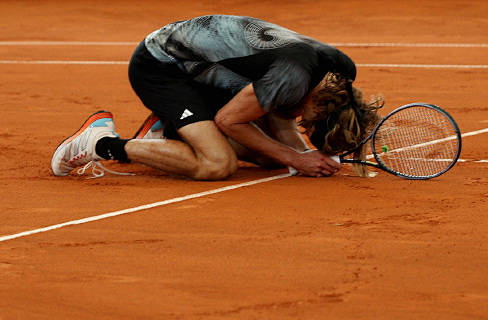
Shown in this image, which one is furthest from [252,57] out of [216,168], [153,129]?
[153,129]

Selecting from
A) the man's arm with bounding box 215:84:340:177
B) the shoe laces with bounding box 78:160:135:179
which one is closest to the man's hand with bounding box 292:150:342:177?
the man's arm with bounding box 215:84:340:177

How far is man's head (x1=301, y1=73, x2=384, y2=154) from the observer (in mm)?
5184

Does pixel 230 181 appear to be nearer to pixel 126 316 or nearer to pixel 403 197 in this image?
pixel 403 197

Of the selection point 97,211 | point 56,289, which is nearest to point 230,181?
point 97,211

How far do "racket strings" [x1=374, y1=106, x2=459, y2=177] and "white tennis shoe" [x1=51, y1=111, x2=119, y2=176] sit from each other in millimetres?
1741

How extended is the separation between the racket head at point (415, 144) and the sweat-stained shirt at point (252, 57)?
52 centimetres

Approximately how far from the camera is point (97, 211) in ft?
16.1

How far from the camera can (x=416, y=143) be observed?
228 inches

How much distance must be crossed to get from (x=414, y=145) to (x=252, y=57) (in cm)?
127

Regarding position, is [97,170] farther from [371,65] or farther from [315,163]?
[371,65]

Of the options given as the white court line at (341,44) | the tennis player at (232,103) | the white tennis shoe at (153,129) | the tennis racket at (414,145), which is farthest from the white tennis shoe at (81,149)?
the white court line at (341,44)

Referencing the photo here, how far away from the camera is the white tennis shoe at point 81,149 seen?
5.68 meters

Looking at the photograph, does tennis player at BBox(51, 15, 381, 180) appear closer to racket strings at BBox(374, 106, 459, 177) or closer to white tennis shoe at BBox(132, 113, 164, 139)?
white tennis shoe at BBox(132, 113, 164, 139)

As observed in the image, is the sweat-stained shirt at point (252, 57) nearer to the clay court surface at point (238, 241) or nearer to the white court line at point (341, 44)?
the clay court surface at point (238, 241)
